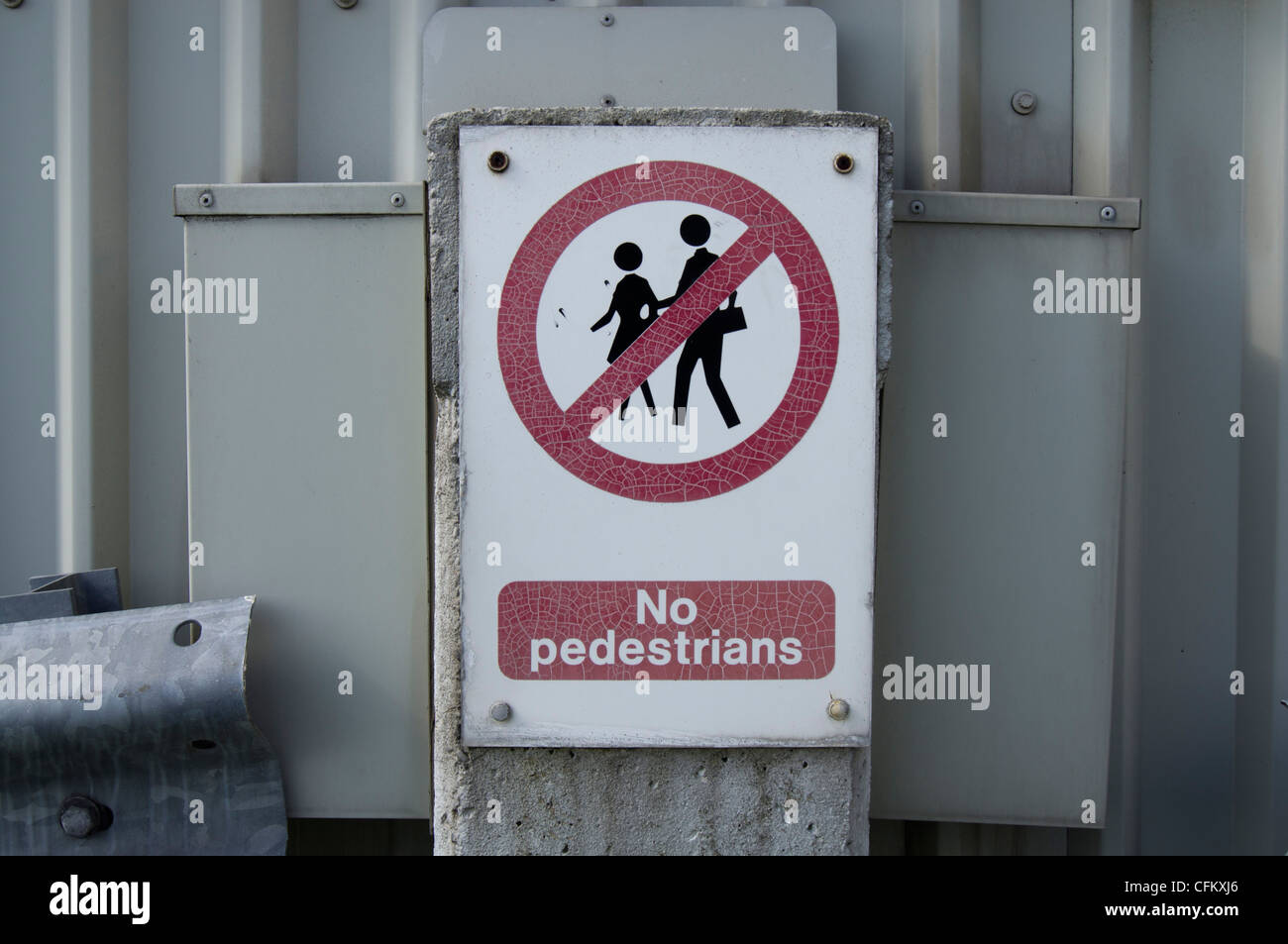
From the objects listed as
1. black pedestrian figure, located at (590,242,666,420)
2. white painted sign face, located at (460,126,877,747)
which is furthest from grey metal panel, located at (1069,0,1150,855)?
black pedestrian figure, located at (590,242,666,420)

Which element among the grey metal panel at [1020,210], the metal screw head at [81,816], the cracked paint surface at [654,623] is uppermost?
the grey metal panel at [1020,210]

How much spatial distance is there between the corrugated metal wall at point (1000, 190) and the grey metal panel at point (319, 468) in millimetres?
203

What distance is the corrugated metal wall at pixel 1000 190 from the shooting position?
183 centimetres

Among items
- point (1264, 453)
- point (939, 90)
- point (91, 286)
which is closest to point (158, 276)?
point (91, 286)

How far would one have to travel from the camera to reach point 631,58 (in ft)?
5.67

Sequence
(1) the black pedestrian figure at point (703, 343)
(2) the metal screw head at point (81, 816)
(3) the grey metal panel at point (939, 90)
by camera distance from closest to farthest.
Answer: (1) the black pedestrian figure at point (703, 343)
(2) the metal screw head at point (81, 816)
(3) the grey metal panel at point (939, 90)

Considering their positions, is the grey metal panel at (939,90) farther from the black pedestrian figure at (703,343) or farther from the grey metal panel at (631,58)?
the black pedestrian figure at (703,343)

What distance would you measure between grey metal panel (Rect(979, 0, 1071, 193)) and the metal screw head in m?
2.04

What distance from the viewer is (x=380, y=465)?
172cm

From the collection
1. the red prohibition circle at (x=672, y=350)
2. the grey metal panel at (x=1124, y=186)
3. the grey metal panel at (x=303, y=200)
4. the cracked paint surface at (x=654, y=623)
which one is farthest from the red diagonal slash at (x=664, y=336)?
the grey metal panel at (x=1124, y=186)

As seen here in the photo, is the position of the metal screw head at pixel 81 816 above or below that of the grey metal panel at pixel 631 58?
below

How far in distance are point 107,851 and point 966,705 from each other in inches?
63.1

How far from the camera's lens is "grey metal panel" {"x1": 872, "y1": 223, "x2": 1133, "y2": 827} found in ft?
5.68

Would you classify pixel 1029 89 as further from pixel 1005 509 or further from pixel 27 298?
pixel 27 298
